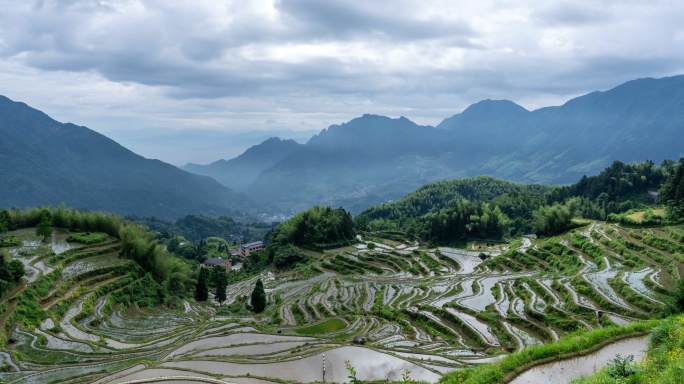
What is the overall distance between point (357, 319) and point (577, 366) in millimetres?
21179

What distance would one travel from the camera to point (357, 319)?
3158 centimetres

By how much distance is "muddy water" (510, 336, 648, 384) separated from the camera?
11.1 m

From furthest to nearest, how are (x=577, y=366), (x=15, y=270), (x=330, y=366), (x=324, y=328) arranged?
(x=15, y=270)
(x=324, y=328)
(x=330, y=366)
(x=577, y=366)

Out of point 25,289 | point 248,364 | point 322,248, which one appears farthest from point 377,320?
point 322,248

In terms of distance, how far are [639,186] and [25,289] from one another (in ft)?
342

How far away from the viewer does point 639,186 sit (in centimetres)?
8869

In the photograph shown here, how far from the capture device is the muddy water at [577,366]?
11075mm

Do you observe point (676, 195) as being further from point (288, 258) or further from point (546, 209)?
point (288, 258)

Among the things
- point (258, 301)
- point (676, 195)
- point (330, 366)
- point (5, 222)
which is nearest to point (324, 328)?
point (258, 301)

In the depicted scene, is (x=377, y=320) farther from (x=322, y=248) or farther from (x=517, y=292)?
(x=322, y=248)

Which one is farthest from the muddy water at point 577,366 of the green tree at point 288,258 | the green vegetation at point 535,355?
the green tree at point 288,258

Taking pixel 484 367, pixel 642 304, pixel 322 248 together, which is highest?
pixel 484 367

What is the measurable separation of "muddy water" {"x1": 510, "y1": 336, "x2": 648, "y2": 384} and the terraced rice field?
535 cm

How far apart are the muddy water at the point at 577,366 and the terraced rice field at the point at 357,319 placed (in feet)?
17.6
